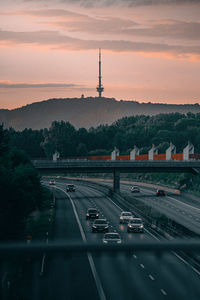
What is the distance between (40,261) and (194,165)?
3888 inches

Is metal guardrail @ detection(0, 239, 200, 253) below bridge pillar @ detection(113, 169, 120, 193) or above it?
above

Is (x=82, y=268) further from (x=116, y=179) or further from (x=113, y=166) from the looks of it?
(x=116, y=179)

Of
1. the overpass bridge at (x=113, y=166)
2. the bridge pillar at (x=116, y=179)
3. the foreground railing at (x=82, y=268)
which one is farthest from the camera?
the bridge pillar at (x=116, y=179)

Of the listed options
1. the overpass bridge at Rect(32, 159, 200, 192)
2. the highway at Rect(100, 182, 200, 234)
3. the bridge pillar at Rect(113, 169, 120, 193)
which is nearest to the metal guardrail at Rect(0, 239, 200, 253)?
the highway at Rect(100, 182, 200, 234)

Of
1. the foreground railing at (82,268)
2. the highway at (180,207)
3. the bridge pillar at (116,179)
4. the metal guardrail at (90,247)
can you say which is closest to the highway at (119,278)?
the foreground railing at (82,268)

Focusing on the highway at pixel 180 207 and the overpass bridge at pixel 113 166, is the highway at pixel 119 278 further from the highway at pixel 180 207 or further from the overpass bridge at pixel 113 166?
the overpass bridge at pixel 113 166

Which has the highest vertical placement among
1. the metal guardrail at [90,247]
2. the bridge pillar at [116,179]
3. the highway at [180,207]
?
the metal guardrail at [90,247]

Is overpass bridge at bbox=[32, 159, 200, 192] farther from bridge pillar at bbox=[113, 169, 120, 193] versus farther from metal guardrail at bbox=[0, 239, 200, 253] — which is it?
metal guardrail at bbox=[0, 239, 200, 253]

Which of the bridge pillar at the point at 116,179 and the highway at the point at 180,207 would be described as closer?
the highway at the point at 180,207

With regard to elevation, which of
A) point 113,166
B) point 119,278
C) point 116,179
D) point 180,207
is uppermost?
point 113,166

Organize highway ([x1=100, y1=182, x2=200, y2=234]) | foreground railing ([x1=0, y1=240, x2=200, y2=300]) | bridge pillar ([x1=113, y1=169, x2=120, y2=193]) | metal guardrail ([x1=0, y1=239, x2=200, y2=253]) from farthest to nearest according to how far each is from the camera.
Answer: bridge pillar ([x1=113, y1=169, x2=120, y2=193]) → highway ([x1=100, y1=182, x2=200, y2=234]) → foreground railing ([x1=0, y1=240, x2=200, y2=300]) → metal guardrail ([x1=0, y1=239, x2=200, y2=253])

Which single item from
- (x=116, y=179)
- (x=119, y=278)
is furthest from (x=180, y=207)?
(x=119, y=278)

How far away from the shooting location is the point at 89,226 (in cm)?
6372

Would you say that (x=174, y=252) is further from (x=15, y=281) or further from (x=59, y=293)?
(x=15, y=281)
